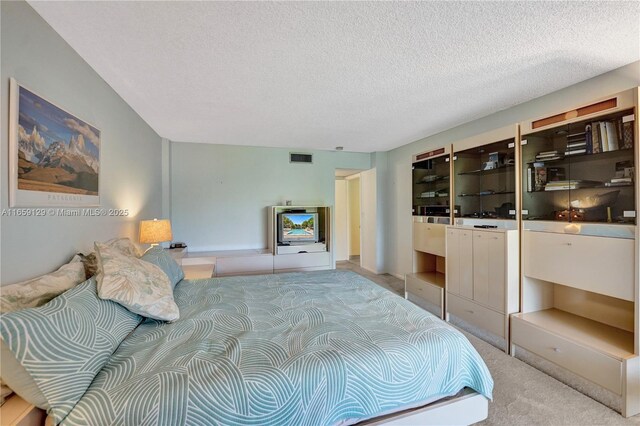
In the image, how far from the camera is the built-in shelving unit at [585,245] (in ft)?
5.97

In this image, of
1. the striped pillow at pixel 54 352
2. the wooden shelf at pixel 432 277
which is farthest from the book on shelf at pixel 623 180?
the striped pillow at pixel 54 352

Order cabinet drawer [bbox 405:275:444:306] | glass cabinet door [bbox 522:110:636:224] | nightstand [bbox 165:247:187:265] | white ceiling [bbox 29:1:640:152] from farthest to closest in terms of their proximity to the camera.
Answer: nightstand [bbox 165:247:187:265]
cabinet drawer [bbox 405:275:444:306]
glass cabinet door [bbox 522:110:636:224]
white ceiling [bbox 29:1:640:152]

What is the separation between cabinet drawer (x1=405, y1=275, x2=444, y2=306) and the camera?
325 cm

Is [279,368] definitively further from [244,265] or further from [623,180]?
[244,265]

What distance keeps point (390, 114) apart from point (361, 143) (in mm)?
1428

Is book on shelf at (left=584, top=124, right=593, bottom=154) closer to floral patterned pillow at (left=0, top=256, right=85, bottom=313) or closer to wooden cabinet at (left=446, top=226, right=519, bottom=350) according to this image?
wooden cabinet at (left=446, top=226, right=519, bottom=350)

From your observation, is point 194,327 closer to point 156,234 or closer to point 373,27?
point 156,234

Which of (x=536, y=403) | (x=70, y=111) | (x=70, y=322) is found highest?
(x=70, y=111)

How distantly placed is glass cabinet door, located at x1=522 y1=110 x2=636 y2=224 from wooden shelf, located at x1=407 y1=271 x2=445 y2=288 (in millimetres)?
1331

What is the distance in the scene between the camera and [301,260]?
4477 millimetres

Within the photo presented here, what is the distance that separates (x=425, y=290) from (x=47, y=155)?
377cm

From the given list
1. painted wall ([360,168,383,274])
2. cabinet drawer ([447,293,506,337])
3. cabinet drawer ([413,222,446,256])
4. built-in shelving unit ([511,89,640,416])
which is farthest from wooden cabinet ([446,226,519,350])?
painted wall ([360,168,383,274])

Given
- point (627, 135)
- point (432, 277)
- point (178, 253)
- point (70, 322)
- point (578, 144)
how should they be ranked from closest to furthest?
point (70, 322) < point (627, 135) < point (578, 144) < point (432, 277) < point (178, 253)

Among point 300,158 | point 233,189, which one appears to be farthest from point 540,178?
point 233,189
